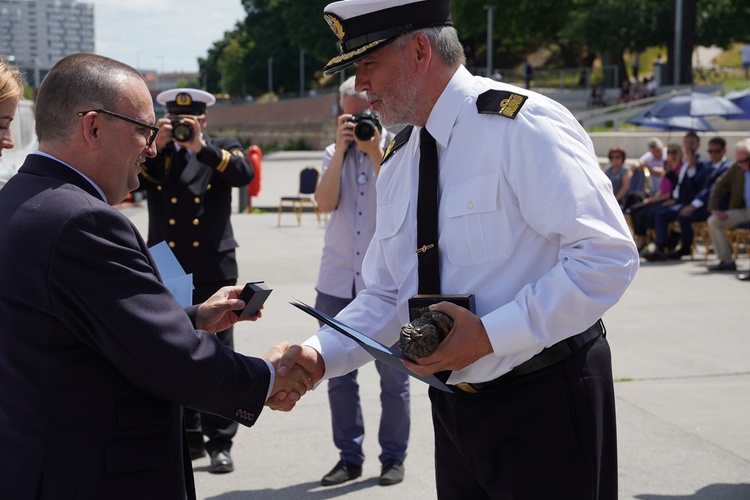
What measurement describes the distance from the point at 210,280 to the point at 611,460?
3.30 metres

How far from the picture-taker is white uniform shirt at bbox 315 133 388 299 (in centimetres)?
513

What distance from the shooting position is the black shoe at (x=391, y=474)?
16.3ft

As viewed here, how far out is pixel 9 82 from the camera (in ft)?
10.7

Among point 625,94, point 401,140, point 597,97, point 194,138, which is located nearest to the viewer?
point 401,140

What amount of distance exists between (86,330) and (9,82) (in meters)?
1.42

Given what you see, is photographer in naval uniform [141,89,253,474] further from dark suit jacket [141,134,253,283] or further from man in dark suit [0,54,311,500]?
man in dark suit [0,54,311,500]

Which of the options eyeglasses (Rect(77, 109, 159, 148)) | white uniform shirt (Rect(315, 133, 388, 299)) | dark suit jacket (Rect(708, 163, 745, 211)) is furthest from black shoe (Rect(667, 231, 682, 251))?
eyeglasses (Rect(77, 109, 159, 148))

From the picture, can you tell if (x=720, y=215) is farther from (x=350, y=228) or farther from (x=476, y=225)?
(x=476, y=225)

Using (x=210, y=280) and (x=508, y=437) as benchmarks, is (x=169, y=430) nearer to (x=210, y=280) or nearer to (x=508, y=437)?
(x=508, y=437)

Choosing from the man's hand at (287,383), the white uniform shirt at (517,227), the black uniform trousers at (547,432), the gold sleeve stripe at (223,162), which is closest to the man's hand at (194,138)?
the gold sleeve stripe at (223,162)

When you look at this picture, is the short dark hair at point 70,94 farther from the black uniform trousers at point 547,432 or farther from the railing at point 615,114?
the railing at point 615,114

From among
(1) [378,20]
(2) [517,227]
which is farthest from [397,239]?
(1) [378,20]

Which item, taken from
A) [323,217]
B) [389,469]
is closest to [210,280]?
[389,469]

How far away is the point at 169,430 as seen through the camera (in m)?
2.44
